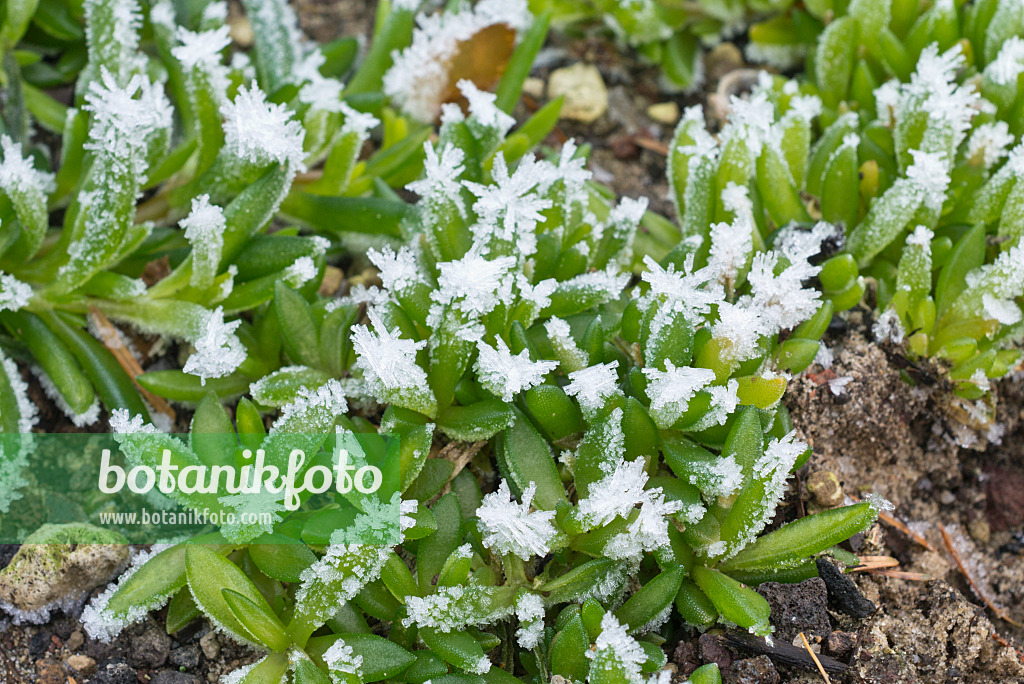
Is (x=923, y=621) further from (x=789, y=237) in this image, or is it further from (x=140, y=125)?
(x=140, y=125)

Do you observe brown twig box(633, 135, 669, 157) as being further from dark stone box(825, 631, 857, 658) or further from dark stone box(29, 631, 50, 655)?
dark stone box(29, 631, 50, 655)

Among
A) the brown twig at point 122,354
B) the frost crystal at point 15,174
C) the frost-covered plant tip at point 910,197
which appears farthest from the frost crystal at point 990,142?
the frost crystal at point 15,174

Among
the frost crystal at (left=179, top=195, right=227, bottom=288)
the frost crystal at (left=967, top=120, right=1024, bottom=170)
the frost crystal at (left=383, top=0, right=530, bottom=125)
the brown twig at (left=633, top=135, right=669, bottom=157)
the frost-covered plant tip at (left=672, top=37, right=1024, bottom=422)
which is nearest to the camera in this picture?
the frost crystal at (left=179, top=195, right=227, bottom=288)

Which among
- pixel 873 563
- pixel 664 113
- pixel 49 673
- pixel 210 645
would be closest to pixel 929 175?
pixel 873 563

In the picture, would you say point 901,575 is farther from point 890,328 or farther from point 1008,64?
point 1008,64

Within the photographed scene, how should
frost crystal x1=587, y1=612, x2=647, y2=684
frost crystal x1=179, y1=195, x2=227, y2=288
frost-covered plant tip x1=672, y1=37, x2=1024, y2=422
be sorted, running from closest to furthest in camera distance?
frost crystal x1=587, y1=612, x2=647, y2=684 → frost crystal x1=179, y1=195, x2=227, y2=288 → frost-covered plant tip x1=672, y1=37, x2=1024, y2=422

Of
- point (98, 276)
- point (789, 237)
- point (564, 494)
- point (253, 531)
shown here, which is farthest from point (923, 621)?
point (98, 276)

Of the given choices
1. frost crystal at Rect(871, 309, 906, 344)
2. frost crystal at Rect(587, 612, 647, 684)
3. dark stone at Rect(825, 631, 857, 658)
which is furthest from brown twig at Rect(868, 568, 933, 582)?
frost crystal at Rect(587, 612, 647, 684)

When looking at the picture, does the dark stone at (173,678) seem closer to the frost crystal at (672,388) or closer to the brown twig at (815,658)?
the frost crystal at (672,388)
